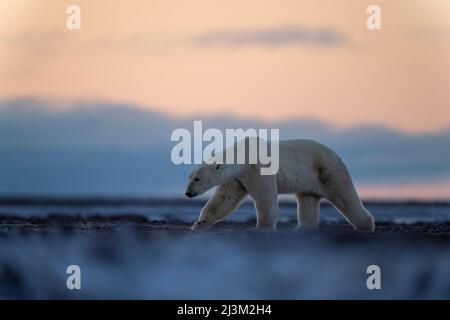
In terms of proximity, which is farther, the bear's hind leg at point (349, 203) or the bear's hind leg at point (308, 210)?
the bear's hind leg at point (308, 210)

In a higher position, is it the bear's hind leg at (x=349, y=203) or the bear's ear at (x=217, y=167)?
the bear's ear at (x=217, y=167)

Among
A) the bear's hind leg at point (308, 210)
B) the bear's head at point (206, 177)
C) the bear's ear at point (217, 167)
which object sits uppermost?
the bear's ear at point (217, 167)

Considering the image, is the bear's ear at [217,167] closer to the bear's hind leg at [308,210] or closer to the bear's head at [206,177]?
the bear's head at [206,177]

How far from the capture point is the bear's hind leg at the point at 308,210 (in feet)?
35.6

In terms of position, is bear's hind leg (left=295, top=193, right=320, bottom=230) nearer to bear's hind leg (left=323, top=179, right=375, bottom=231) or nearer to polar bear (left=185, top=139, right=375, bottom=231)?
polar bear (left=185, top=139, right=375, bottom=231)

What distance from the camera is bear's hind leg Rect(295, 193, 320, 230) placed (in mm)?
10836

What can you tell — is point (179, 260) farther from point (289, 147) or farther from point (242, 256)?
point (289, 147)

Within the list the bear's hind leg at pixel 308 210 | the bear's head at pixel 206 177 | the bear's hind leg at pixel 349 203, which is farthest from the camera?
the bear's hind leg at pixel 308 210

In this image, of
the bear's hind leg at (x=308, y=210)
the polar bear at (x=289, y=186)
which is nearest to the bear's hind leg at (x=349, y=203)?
the polar bear at (x=289, y=186)

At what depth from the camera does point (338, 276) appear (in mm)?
8102

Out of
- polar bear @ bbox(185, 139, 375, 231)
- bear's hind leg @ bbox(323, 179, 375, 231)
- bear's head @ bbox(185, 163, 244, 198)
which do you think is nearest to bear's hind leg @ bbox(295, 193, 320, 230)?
polar bear @ bbox(185, 139, 375, 231)

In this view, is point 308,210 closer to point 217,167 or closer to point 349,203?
point 349,203

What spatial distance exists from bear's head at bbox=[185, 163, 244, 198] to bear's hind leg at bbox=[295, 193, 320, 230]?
1211 mm

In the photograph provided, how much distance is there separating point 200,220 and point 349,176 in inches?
69.7
